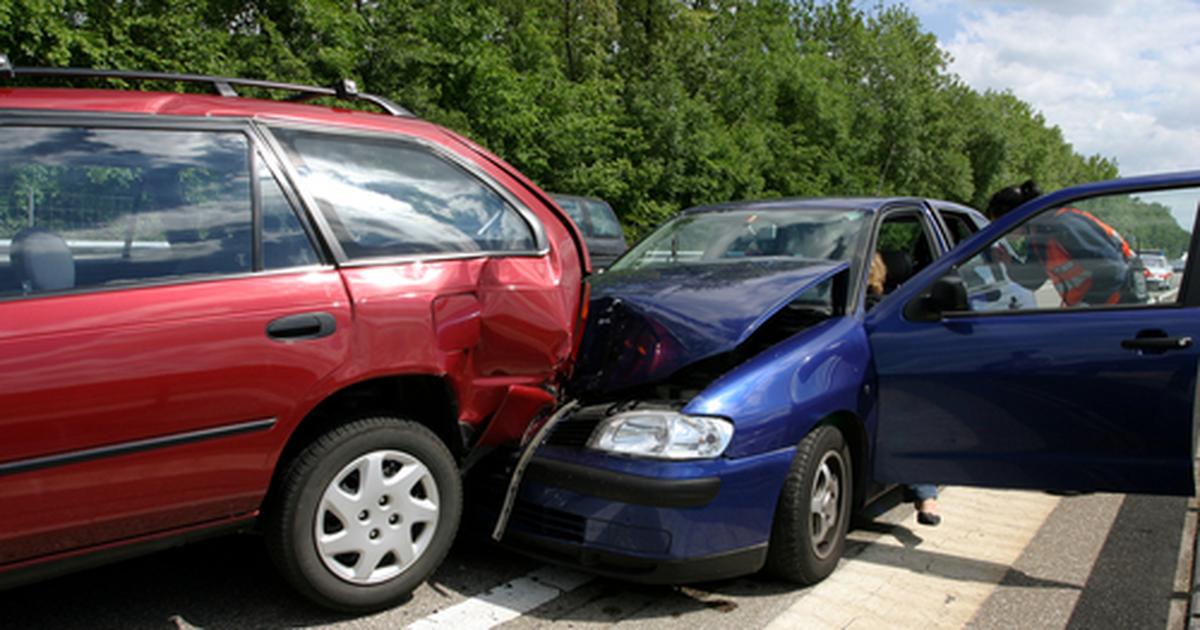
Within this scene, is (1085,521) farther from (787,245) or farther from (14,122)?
(14,122)

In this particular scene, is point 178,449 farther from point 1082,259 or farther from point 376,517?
point 1082,259

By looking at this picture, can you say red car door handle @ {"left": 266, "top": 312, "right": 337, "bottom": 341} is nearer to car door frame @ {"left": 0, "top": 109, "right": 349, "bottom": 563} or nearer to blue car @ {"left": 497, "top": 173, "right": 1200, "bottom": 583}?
car door frame @ {"left": 0, "top": 109, "right": 349, "bottom": 563}

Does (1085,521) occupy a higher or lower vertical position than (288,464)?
lower

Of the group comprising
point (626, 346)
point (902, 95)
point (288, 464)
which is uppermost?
point (902, 95)

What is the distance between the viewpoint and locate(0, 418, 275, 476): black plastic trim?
245 centimetres

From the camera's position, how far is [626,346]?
3967mm

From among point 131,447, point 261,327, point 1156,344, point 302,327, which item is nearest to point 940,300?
point 1156,344

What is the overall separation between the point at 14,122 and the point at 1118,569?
445cm

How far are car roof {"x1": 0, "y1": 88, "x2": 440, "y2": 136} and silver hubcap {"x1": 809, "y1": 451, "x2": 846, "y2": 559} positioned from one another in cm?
208

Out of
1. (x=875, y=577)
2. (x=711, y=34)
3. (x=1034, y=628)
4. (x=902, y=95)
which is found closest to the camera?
(x=1034, y=628)

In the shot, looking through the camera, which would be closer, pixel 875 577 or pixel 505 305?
pixel 505 305

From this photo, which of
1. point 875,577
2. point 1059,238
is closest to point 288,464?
point 875,577

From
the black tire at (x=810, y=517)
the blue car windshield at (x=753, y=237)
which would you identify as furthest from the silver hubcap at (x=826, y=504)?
the blue car windshield at (x=753, y=237)

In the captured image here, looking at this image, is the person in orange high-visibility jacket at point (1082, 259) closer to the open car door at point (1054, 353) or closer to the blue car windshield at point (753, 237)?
the open car door at point (1054, 353)
